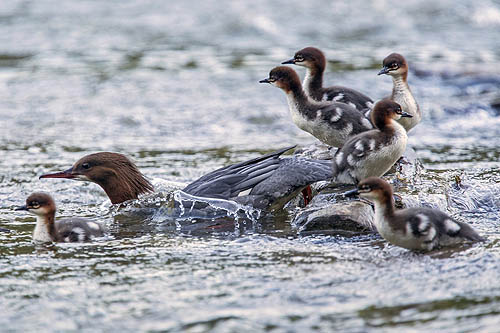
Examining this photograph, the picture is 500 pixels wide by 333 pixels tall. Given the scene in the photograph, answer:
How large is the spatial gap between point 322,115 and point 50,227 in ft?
7.18

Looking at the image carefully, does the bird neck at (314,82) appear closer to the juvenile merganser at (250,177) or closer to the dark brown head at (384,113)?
the juvenile merganser at (250,177)

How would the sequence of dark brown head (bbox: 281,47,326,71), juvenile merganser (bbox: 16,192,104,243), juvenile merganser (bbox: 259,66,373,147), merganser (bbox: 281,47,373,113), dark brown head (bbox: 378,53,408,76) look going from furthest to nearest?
A: dark brown head (bbox: 281,47,326,71), merganser (bbox: 281,47,373,113), dark brown head (bbox: 378,53,408,76), juvenile merganser (bbox: 259,66,373,147), juvenile merganser (bbox: 16,192,104,243)

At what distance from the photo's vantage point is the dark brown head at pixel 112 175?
6.15 meters

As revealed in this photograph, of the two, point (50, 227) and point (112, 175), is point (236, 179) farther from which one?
point (50, 227)

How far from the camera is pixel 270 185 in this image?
5789mm

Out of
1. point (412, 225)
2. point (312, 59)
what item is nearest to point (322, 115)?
point (312, 59)

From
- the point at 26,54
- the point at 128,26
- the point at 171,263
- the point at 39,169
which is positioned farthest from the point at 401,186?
the point at 128,26

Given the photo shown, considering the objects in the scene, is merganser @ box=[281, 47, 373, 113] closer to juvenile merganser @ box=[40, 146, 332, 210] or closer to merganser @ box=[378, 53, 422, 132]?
merganser @ box=[378, 53, 422, 132]

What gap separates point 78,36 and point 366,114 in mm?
8946

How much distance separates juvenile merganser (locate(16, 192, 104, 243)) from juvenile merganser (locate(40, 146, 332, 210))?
640 millimetres

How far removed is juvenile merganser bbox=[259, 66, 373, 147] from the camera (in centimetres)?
611

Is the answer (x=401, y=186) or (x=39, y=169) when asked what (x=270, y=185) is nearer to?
(x=401, y=186)

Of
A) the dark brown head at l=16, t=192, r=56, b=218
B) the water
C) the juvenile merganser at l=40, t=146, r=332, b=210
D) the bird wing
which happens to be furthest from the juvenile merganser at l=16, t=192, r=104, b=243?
the bird wing

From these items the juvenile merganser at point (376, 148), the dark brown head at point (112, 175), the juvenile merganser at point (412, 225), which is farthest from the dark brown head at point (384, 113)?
the dark brown head at point (112, 175)
